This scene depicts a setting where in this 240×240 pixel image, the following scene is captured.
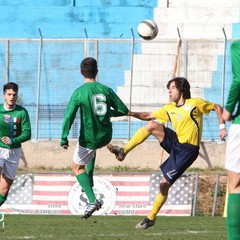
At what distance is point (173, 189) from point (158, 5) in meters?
7.68

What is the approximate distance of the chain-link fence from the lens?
2273 cm

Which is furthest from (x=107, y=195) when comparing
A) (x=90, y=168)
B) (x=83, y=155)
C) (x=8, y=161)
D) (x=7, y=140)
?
(x=83, y=155)

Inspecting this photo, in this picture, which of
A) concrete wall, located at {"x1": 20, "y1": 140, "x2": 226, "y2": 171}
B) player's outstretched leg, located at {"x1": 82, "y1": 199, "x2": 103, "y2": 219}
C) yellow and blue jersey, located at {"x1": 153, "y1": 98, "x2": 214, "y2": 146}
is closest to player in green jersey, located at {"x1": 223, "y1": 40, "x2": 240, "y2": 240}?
player's outstretched leg, located at {"x1": 82, "y1": 199, "x2": 103, "y2": 219}

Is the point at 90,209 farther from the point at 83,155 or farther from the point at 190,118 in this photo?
the point at 190,118

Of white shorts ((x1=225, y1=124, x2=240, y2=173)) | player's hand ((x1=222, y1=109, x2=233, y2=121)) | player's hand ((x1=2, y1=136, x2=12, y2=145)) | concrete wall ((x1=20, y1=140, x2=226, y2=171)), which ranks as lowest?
concrete wall ((x1=20, y1=140, x2=226, y2=171))

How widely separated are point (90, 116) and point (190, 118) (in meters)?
1.71

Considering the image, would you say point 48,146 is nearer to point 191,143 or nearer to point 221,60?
point 221,60

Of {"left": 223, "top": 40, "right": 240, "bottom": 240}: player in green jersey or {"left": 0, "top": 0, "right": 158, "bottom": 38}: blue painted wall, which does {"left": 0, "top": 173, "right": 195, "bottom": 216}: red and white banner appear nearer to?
{"left": 0, "top": 0, "right": 158, "bottom": 38}: blue painted wall

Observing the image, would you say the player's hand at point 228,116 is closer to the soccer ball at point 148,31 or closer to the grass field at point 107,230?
the grass field at point 107,230

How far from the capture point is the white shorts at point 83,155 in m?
12.6

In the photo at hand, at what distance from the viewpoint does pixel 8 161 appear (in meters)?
14.2

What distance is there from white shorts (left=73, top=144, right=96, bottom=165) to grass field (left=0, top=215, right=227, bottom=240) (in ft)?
3.16

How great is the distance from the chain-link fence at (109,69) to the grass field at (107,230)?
268 inches

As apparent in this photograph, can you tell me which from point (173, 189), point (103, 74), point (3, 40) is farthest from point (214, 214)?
point (3, 40)
